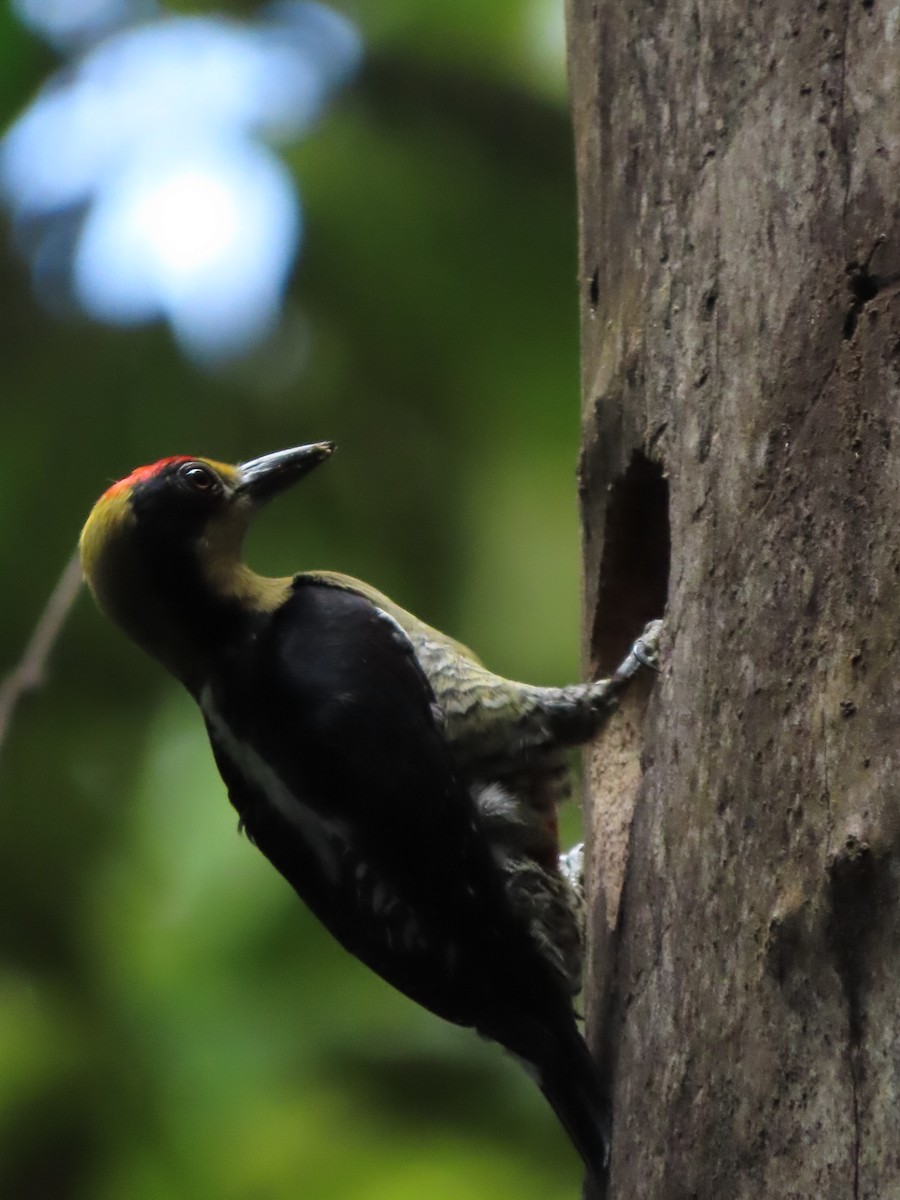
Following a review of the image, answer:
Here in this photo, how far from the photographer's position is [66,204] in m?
5.37

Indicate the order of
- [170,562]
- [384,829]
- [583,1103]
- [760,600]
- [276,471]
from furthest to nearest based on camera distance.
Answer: [276,471]
[170,562]
[384,829]
[583,1103]
[760,600]

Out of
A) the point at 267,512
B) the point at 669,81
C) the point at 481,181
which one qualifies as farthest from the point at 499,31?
the point at 669,81

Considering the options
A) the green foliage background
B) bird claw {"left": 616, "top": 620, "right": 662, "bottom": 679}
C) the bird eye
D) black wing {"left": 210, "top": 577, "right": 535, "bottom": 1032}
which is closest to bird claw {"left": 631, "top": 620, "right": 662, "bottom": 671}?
bird claw {"left": 616, "top": 620, "right": 662, "bottom": 679}

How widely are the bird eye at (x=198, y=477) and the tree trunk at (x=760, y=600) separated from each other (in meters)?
1.05

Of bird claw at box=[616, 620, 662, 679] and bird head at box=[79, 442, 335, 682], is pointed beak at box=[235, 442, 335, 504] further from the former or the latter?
bird claw at box=[616, 620, 662, 679]

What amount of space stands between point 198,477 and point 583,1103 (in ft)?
5.44

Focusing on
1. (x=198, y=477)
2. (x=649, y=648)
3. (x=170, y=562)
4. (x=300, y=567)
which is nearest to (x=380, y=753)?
(x=649, y=648)

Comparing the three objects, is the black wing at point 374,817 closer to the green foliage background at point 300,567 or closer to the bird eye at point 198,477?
the bird eye at point 198,477

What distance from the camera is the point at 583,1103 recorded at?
2611 millimetres

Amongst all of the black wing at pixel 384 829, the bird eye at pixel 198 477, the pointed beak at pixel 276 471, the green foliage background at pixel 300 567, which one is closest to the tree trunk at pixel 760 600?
the black wing at pixel 384 829

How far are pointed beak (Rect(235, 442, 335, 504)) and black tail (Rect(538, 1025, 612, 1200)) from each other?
4.99ft

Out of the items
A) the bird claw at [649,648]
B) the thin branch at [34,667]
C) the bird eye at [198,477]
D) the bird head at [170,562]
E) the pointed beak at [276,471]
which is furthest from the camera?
the pointed beak at [276,471]

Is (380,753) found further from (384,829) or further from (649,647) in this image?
(649,647)

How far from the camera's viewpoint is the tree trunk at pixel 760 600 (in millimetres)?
1924
